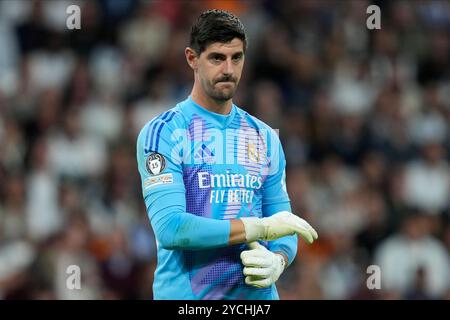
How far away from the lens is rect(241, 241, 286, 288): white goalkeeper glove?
17.5 ft

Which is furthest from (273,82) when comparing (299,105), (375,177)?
(375,177)

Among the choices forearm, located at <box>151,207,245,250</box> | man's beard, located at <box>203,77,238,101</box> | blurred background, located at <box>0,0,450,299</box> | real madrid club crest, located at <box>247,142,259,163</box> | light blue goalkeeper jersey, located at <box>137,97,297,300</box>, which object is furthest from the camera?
blurred background, located at <box>0,0,450,299</box>

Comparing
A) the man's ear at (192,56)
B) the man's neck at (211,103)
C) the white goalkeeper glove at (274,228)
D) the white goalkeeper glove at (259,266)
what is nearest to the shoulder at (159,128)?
the man's neck at (211,103)

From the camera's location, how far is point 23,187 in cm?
1169

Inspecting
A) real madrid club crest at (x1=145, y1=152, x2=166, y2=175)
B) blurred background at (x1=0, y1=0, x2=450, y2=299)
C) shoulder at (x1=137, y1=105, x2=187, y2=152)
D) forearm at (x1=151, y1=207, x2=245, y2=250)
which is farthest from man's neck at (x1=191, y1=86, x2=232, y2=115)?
blurred background at (x1=0, y1=0, x2=450, y2=299)

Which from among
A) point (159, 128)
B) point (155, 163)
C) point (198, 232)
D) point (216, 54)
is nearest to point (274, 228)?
point (198, 232)

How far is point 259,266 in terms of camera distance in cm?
535

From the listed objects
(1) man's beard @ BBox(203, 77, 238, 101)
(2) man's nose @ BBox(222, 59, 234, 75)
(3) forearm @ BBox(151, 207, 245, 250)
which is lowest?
(3) forearm @ BBox(151, 207, 245, 250)

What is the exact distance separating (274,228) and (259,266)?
0.72 ft

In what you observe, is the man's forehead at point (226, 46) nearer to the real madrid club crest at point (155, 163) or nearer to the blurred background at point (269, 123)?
the real madrid club crest at point (155, 163)

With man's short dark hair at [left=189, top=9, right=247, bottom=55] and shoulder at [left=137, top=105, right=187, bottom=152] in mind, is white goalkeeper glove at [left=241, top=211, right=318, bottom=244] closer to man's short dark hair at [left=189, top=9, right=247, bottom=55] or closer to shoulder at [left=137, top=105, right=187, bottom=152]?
shoulder at [left=137, top=105, right=187, bottom=152]

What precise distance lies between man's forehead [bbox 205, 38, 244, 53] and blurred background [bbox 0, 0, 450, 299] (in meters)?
4.82
